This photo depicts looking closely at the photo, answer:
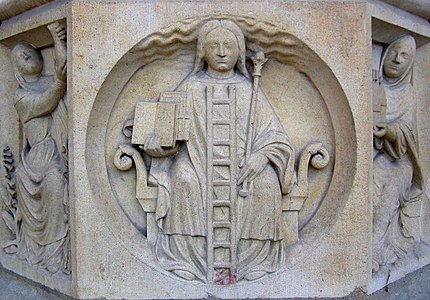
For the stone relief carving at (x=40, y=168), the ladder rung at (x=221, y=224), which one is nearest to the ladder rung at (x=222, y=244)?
the ladder rung at (x=221, y=224)

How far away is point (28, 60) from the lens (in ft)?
12.9

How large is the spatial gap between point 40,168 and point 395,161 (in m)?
2.74

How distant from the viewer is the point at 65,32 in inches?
136

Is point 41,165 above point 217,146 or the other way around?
the other way around

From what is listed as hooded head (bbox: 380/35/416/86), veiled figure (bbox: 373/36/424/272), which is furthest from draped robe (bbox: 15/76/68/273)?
hooded head (bbox: 380/35/416/86)

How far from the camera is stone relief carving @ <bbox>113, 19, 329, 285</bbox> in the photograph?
336cm

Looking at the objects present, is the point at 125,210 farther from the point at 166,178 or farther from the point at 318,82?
the point at 318,82

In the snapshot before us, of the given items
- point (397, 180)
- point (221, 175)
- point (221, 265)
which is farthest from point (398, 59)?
point (221, 265)

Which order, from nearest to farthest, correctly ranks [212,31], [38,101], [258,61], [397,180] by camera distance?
[212,31] < [258,61] < [38,101] < [397,180]

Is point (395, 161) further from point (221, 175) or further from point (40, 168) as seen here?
point (40, 168)

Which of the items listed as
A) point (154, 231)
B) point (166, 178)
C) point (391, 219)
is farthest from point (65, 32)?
point (391, 219)

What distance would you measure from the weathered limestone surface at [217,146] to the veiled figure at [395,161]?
0.29m

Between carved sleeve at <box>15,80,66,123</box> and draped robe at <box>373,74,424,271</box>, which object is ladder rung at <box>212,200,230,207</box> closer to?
draped robe at <box>373,74,424,271</box>

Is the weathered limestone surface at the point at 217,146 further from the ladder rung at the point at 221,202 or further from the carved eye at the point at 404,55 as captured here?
the carved eye at the point at 404,55
